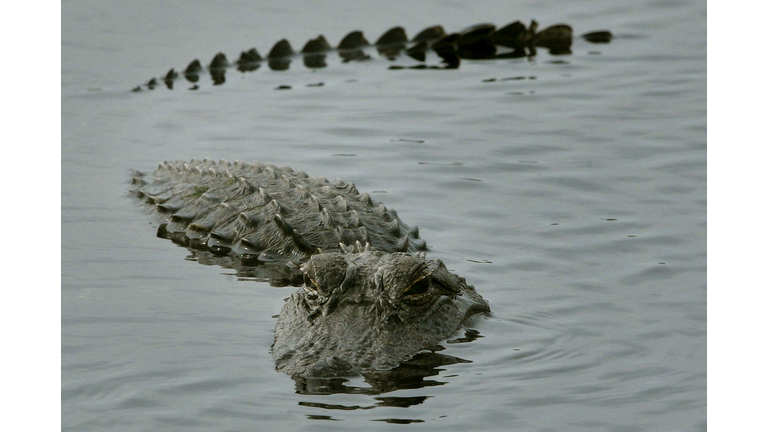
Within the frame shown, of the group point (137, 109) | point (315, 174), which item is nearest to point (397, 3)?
point (137, 109)

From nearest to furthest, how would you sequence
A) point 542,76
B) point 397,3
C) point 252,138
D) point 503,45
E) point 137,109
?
point 252,138 < point 137,109 < point 542,76 < point 503,45 < point 397,3

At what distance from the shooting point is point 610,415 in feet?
16.9

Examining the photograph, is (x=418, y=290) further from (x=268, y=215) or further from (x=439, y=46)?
(x=439, y=46)

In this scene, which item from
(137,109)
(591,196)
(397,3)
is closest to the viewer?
(591,196)

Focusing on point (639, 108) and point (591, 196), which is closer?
point (591, 196)

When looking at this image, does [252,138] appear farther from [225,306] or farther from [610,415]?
[610,415]

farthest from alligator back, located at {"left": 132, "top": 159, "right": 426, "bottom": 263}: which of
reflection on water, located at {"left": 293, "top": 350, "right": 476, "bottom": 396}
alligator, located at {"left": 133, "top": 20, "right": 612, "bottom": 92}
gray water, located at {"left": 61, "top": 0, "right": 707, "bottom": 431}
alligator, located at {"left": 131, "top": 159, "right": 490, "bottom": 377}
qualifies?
alligator, located at {"left": 133, "top": 20, "right": 612, "bottom": 92}

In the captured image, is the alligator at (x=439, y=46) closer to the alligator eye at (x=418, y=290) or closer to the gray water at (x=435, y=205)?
the gray water at (x=435, y=205)

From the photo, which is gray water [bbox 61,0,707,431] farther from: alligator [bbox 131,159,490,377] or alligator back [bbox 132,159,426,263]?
alligator back [bbox 132,159,426,263]

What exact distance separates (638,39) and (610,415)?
473 inches

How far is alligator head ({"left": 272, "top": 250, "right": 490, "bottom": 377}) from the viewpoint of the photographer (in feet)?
18.0

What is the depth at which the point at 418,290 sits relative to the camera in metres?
5.92

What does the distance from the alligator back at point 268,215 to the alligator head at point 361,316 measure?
1261 millimetres

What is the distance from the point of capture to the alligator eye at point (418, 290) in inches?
231
